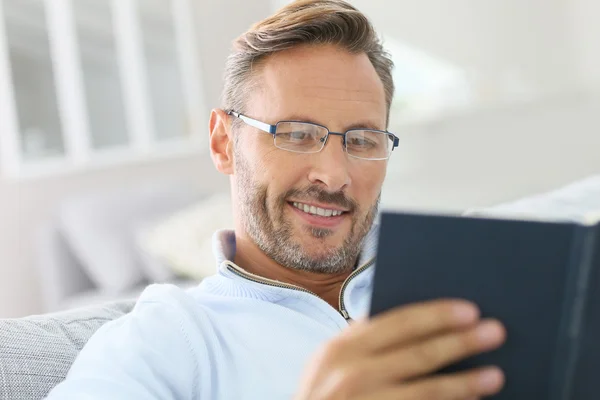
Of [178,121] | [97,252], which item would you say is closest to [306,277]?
[97,252]

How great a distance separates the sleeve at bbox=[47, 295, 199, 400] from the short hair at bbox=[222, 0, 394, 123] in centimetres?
49

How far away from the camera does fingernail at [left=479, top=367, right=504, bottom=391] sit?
607mm

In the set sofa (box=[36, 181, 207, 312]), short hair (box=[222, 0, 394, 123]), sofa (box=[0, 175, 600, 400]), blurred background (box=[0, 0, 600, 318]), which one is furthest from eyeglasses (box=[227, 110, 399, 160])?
sofa (box=[36, 181, 207, 312])

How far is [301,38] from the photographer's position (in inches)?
52.4

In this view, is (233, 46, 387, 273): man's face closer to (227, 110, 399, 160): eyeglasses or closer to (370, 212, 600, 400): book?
(227, 110, 399, 160): eyeglasses

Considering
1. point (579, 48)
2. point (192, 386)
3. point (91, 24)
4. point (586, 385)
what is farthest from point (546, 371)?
point (579, 48)

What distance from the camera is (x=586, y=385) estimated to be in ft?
2.07

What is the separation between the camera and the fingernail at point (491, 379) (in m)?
0.61

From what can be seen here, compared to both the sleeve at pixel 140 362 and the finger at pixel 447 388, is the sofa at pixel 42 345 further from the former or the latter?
the finger at pixel 447 388

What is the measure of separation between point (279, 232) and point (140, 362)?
390 millimetres

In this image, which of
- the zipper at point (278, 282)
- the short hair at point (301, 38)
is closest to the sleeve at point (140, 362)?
the zipper at point (278, 282)

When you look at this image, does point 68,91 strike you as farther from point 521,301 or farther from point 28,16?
point 521,301

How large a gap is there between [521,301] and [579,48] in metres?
6.23

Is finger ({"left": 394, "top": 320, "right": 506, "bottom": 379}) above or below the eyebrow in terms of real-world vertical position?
below
